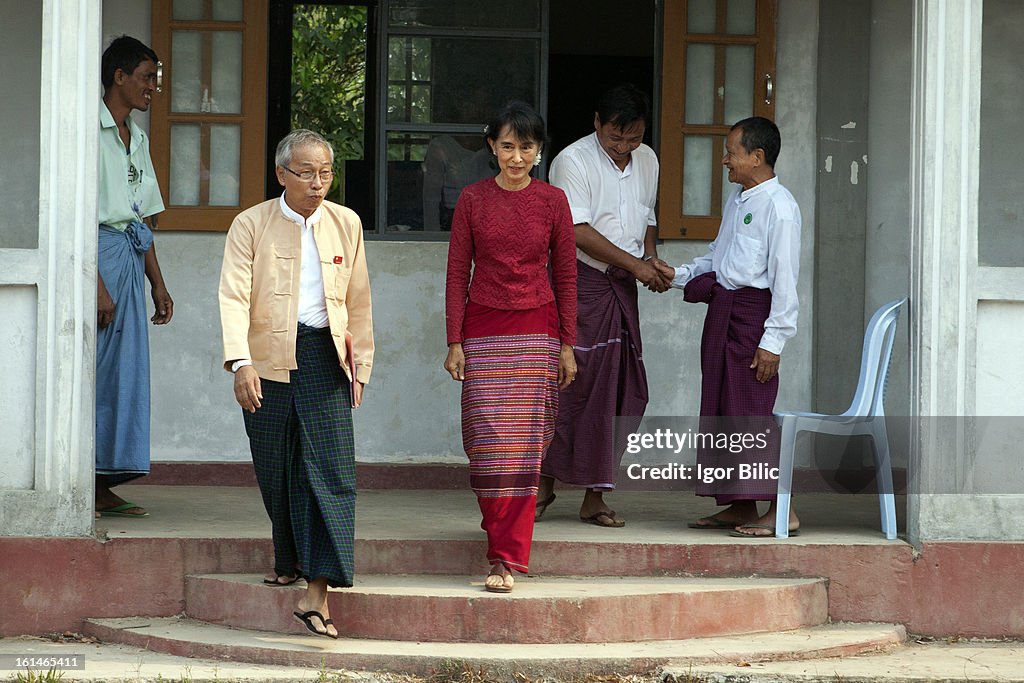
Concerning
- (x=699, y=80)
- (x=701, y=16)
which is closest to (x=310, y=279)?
(x=699, y=80)

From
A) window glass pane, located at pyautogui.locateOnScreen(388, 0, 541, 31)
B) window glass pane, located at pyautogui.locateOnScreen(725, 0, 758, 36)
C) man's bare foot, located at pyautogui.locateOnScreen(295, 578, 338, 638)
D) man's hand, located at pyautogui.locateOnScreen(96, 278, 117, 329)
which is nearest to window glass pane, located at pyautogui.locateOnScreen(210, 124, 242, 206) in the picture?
window glass pane, located at pyautogui.locateOnScreen(388, 0, 541, 31)

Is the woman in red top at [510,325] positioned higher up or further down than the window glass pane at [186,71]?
further down

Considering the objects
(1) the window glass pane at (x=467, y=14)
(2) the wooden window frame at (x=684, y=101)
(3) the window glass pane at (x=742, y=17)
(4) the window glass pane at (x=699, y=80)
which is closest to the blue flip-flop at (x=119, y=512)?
(1) the window glass pane at (x=467, y=14)

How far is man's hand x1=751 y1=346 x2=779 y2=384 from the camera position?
5.57m

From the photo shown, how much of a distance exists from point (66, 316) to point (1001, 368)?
3721mm

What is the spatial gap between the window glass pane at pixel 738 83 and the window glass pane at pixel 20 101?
11.2 feet

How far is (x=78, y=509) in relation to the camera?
5.25 m

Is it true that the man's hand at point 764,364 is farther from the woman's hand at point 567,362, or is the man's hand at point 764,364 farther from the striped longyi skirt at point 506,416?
the striped longyi skirt at point 506,416

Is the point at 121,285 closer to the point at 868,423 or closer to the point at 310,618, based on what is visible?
the point at 310,618

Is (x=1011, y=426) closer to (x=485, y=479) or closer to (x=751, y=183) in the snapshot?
(x=751, y=183)

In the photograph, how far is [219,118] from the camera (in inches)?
268

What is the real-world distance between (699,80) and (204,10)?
2556 mm

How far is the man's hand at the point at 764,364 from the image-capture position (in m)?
5.57

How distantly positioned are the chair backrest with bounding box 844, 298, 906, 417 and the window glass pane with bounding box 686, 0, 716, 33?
80.0 inches
